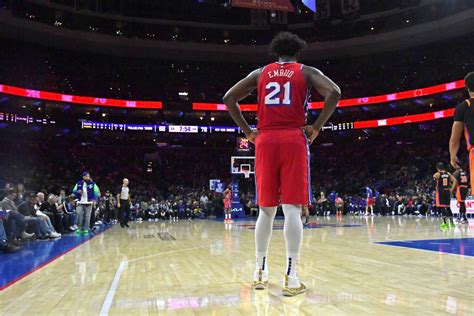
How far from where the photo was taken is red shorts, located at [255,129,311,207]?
326 centimetres

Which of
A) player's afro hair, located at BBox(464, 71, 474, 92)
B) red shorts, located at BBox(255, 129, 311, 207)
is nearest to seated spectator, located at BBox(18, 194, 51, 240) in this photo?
red shorts, located at BBox(255, 129, 311, 207)

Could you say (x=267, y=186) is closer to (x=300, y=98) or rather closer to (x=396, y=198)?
(x=300, y=98)

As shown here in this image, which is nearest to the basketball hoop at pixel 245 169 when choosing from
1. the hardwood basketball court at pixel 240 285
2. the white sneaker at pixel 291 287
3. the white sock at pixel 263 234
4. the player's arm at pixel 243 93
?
the hardwood basketball court at pixel 240 285

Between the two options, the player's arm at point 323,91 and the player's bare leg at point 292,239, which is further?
the player's arm at point 323,91

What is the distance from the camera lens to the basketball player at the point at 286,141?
327 centimetres

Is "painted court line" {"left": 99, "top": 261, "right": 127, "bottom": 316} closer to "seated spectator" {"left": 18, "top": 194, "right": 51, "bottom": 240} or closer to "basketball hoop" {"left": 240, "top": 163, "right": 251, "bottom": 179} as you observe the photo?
"seated spectator" {"left": 18, "top": 194, "right": 51, "bottom": 240}

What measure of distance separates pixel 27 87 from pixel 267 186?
99.7 feet

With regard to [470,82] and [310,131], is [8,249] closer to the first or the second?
[310,131]

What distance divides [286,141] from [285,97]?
0.37 m

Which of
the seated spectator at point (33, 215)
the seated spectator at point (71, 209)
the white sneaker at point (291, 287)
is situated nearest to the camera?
the white sneaker at point (291, 287)

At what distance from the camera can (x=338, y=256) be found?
5.55 metres

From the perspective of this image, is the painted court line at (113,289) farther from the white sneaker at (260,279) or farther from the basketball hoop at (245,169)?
the basketball hoop at (245,169)

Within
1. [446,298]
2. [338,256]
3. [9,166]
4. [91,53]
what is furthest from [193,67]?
[446,298]

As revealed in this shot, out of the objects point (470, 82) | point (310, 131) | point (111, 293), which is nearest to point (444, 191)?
point (470, 82)
